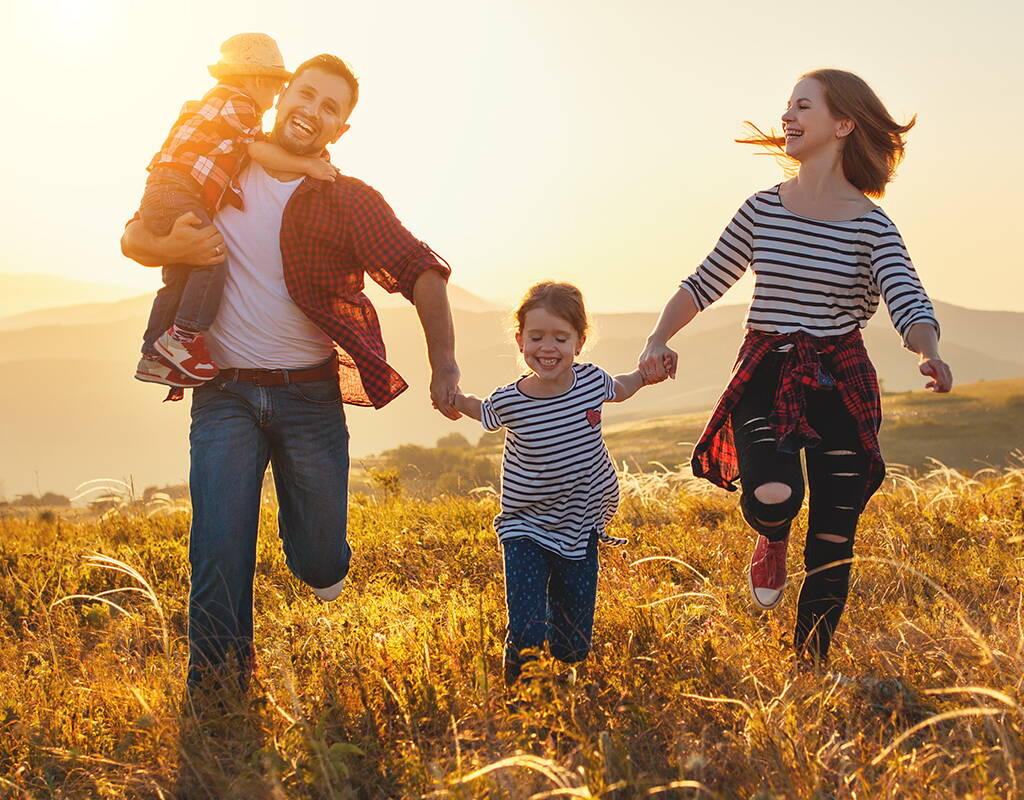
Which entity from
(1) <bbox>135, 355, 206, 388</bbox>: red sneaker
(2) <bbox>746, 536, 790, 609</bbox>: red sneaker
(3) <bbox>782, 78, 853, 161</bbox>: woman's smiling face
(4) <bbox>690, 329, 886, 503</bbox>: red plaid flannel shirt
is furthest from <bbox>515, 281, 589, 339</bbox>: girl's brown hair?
(1) <bbox>135, 355, 206, 388</bbox>: red sneaker

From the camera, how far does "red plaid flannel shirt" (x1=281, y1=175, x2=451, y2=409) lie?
12.8 ft

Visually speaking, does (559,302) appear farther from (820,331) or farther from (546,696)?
(546,696)

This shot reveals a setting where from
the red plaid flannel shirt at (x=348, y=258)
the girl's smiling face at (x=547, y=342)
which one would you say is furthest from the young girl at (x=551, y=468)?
the red plaid flannel shirt at (x=348, y=258)

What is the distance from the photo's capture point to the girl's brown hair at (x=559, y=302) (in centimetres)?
375

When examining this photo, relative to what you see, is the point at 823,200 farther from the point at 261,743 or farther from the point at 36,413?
the point at 36,413

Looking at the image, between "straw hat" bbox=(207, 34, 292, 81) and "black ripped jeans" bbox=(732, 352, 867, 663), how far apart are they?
2660 millimetres

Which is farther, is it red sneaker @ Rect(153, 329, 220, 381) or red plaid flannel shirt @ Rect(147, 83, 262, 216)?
red plaid flannel shirt @ Rect(147, 83, 262, 216)

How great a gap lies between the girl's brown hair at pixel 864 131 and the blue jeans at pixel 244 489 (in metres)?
2.57

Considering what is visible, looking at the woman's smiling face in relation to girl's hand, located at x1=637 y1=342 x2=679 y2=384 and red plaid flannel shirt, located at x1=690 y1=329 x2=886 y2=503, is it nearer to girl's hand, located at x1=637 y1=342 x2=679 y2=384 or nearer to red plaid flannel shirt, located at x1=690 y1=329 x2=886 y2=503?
red plaid flannel shirt, located at x1=690 y1=329 x2=886 y2=503

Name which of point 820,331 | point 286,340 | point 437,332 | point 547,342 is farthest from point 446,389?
point 820,331

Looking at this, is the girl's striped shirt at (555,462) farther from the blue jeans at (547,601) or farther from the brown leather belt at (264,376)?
the brown leather belt at (264,376)

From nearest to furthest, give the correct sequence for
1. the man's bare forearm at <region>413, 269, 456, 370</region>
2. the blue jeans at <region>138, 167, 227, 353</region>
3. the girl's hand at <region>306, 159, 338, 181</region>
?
the blue jeans at <region>138, 167, 227, 353</region> < the girl's hand at <region>306, 159, 338, 181</region> < the man's bare forearm at <region>413, 269, 456, 370</region>

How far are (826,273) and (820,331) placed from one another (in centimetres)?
Result: 25

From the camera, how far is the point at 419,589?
5770 millimetres
